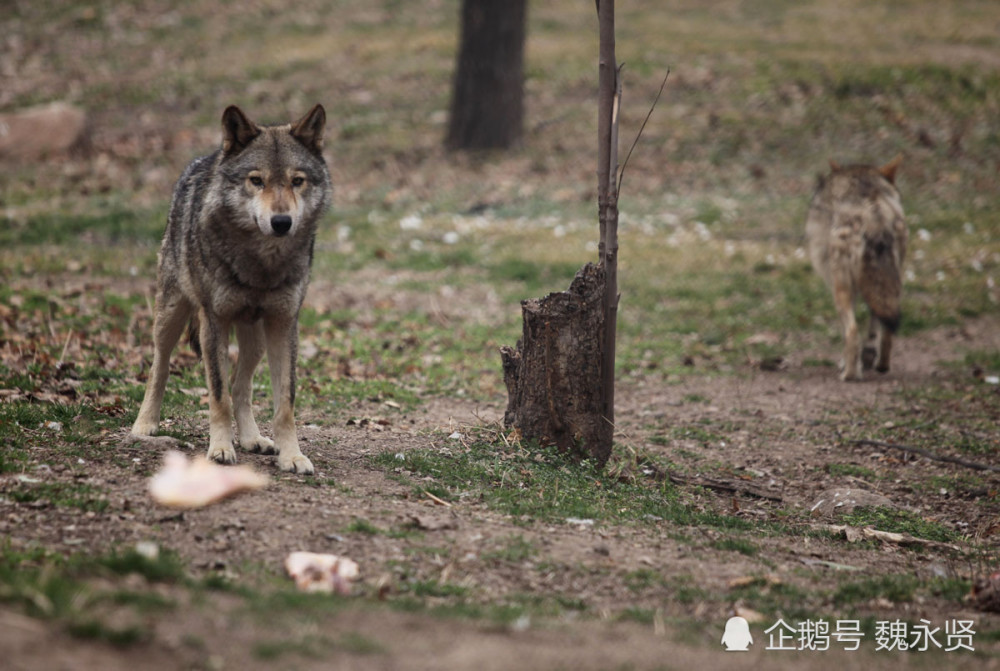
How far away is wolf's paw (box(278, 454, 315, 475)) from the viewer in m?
5.50

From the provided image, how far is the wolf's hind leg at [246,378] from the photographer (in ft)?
19.9

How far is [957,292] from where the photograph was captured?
12.0 m

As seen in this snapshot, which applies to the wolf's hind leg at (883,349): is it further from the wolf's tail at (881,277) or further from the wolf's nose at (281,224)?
the wolf's nose at (281,224)

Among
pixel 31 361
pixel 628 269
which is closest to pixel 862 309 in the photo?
pixel 628 269

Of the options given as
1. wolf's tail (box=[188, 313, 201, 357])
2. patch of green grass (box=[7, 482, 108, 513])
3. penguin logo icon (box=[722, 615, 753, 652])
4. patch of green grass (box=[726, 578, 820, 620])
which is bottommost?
patch of green grass (box=[726, 578, 820, 620])

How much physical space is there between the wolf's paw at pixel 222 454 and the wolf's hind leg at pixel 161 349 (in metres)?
0.74

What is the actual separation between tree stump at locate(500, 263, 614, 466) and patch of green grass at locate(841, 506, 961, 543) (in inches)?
65.3

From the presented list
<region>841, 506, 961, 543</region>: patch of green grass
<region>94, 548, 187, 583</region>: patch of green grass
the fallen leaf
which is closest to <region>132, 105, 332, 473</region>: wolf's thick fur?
the fallen leaf

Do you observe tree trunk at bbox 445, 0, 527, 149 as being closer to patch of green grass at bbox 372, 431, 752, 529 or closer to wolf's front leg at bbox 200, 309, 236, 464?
patch of green grass at bbox 372, 431, 752, 529

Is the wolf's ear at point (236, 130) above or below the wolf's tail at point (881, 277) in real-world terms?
above

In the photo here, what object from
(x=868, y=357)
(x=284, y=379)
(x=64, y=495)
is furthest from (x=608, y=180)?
(x=868, y=357)

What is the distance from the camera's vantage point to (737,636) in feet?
12.5

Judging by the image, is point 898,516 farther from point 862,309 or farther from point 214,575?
point 862,309

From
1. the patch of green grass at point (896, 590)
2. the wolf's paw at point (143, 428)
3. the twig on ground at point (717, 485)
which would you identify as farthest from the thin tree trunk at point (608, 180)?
the wolf's paw at point (143, 428)
